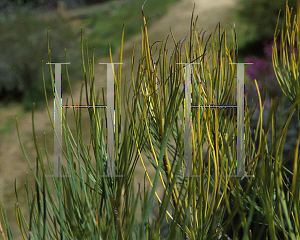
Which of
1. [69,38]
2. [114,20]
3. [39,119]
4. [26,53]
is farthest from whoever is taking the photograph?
[114,20]

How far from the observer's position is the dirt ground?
2172 mm

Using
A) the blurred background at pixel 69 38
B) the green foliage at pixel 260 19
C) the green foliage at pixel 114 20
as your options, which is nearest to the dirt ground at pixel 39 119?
the blurred background at pixel 69 38

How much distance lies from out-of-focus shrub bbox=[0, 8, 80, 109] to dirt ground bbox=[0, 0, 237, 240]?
0.18m

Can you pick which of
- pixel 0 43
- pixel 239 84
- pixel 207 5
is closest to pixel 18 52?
pixel 0 43

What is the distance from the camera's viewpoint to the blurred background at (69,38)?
243 cm

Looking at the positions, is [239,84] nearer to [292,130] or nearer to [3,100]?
[292,130]

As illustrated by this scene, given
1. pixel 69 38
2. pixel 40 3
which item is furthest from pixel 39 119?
pixel 40 3

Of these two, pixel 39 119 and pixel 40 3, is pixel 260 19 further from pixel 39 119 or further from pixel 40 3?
pixel 40 3

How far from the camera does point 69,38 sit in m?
3.01

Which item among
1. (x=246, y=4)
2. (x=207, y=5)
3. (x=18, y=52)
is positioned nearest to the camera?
(x=18, y=52)

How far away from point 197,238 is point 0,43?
3105 mm

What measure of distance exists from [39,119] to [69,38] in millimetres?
990

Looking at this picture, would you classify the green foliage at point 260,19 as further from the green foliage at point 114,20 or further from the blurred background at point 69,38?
the green foliage at point 114,20

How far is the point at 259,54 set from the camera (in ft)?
8.56
